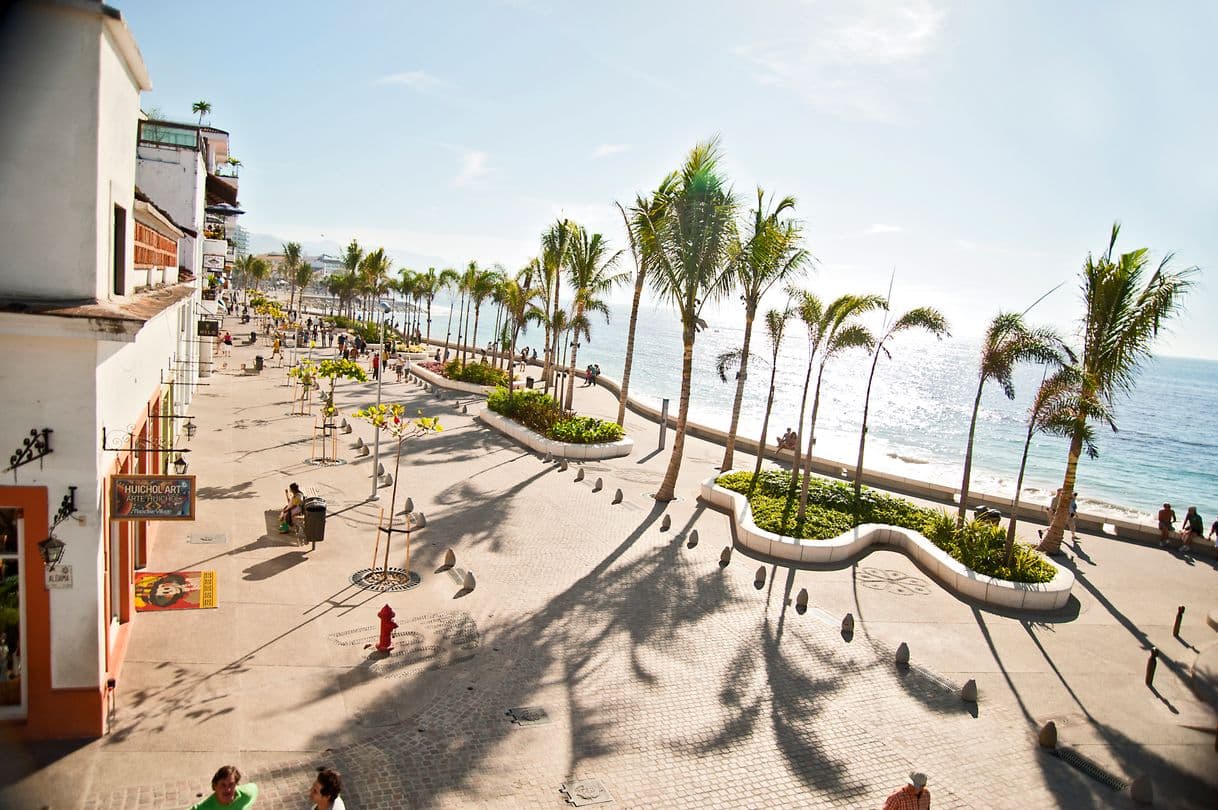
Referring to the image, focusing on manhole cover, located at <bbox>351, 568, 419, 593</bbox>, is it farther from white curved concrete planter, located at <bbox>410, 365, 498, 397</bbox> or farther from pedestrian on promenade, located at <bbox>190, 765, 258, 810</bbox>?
white curved concrete planter, located at <bbox>410, 365, 498, 397</bbox>

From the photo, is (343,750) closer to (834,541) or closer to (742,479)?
(834,541)

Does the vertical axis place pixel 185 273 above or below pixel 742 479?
above

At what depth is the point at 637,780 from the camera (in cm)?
853

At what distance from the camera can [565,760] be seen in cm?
876

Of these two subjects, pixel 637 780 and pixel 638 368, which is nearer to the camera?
pixel 637 780

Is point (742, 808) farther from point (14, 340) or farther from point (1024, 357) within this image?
point (1024, 357)

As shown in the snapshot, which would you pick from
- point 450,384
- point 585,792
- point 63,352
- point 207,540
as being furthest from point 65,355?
point 450,384

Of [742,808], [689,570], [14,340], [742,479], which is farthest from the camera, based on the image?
[742,479]

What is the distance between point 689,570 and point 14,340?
472 inches

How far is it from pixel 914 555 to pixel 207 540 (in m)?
15.4

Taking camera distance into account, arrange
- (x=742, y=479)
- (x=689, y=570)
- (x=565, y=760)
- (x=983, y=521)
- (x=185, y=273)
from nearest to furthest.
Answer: (x=565, y=760) < (x=689, y=570) < (x=983, y=521) < (x=185, y=273) < (x=742, y=479)

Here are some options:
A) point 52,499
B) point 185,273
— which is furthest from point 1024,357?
point 185,273

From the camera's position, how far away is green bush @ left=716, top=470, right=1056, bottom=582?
16125mm

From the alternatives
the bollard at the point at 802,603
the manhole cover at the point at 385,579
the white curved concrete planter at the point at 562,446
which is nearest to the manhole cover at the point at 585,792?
the manhole cover at the point at 385,579
